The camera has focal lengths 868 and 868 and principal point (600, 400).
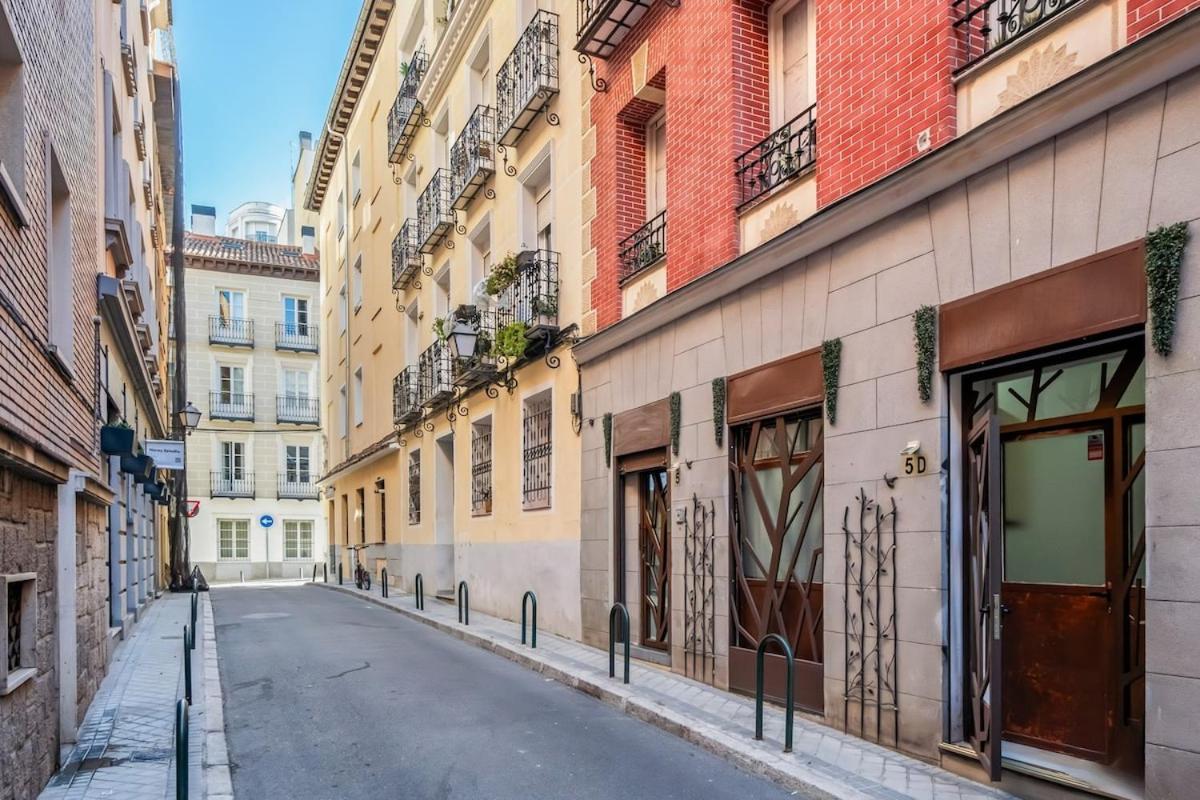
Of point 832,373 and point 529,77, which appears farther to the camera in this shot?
point 529,77

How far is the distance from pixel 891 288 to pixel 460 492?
12.9m

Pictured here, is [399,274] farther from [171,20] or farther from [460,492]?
[171,20]

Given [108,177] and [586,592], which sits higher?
[108,177]

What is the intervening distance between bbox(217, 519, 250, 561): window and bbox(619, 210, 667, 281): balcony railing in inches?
1238

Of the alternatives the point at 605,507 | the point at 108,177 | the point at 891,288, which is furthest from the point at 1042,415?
the point at 108,177

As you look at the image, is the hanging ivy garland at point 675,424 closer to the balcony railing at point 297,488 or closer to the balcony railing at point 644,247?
the balcony railing at point 644,247

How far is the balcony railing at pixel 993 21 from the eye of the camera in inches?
222

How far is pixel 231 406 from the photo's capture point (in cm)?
3825

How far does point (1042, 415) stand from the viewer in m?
5.80

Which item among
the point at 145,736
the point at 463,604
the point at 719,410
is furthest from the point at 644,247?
the point at 463,604

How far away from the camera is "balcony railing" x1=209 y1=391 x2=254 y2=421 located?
124 ft

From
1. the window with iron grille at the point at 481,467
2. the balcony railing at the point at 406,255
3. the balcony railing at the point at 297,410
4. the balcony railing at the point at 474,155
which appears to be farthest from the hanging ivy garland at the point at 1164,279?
the balcony railing at the point at 297,410

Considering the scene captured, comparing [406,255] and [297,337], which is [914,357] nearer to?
[406,255]

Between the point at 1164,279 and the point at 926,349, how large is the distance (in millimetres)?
1746
